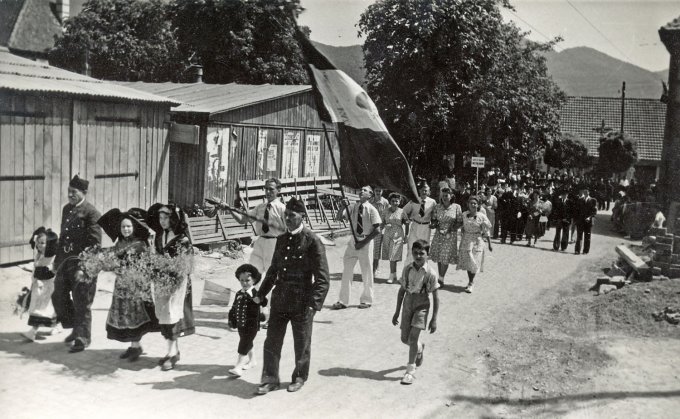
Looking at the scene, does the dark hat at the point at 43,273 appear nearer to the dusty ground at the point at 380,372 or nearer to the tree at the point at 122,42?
the dusty ground at the point at 380,372

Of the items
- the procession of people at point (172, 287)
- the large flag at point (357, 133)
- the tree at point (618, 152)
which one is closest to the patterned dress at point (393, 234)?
the procession of people at point (172, 287)

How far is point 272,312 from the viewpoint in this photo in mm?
6512

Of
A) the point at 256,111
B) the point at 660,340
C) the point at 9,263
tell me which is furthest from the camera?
the point at 256,111

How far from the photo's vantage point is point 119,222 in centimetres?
730

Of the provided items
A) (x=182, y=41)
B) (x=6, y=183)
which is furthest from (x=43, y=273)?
(x=182, y=41)

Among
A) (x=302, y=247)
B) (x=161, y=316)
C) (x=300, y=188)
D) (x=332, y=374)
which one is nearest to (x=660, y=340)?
(x=332, y=374)

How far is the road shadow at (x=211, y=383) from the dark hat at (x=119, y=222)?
1.53 m

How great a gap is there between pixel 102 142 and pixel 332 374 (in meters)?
6.87

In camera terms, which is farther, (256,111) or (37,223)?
(256,111)

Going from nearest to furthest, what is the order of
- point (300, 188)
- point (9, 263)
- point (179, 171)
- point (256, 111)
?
point (9, 263), point (179, 171), point (256, 111), point (300, 188)

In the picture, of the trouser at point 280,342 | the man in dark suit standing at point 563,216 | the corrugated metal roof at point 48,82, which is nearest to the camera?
the trouser at point 280,342

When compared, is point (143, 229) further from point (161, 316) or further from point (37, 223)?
point (37, 223)

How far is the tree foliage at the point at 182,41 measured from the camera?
3212 centimetres

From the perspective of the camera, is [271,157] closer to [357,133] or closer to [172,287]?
[357,133]
